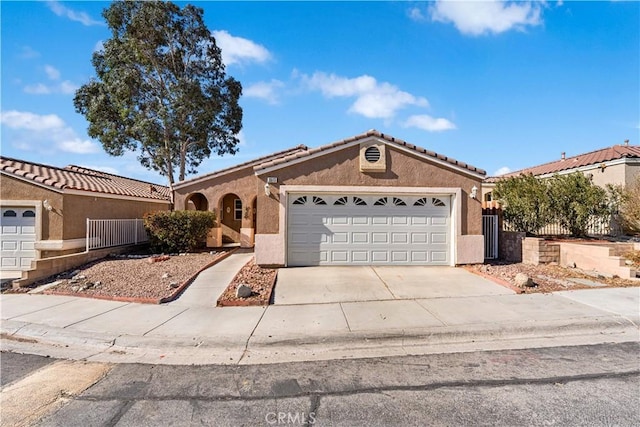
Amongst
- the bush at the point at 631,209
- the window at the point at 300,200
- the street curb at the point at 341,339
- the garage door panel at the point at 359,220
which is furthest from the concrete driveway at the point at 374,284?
the bush at the point at 631,209

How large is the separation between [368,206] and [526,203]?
614 cm

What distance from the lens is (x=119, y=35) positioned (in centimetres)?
2072

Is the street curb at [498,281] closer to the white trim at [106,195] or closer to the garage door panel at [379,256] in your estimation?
the garage door panel at [379,256]

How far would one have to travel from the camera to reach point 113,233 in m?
13.8

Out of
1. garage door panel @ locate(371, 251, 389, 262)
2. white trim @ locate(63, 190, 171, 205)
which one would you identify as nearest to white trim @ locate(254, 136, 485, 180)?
garage door panel @ locate(371, 251, 389, 262)

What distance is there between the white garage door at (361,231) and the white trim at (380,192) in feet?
0.63

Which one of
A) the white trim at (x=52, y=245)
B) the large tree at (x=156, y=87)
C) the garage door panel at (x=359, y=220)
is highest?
the large tree at (x=156, y=87)

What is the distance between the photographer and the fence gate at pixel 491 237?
42.2 ft

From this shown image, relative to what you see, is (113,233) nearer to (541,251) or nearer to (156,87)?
(156,87)

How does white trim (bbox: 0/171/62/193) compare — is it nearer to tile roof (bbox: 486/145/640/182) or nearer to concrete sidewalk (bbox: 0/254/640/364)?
concrete sidewalk (bbox: 0/254/640/364)

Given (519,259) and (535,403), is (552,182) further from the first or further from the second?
(535,403)

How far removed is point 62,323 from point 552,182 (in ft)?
50.1

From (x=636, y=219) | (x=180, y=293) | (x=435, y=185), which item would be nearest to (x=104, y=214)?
(x=180, y=293)

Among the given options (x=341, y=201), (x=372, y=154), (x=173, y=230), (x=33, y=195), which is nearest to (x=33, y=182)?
(x=33, y=195)
